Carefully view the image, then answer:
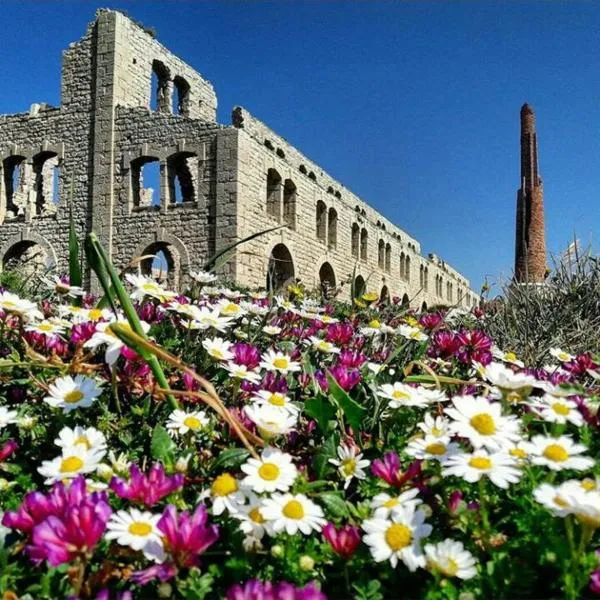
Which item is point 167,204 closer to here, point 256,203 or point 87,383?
point 256,203

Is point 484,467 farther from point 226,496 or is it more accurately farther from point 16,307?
point 16,307

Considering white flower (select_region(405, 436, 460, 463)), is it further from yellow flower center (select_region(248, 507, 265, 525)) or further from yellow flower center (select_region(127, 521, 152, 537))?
yellow flower center (select_region(127, 521, 152, 537))

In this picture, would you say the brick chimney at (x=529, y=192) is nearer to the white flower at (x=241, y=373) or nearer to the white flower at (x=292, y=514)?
the white flower at (x=241, y=373)

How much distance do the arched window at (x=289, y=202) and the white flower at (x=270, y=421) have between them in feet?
51.2

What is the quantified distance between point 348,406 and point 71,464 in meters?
0.59

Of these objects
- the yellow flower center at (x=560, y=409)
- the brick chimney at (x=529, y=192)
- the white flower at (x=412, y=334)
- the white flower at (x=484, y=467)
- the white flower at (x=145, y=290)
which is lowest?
the white flower at (x=484, y=467)

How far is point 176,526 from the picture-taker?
89 cm

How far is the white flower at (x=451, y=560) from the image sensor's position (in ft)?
2.78

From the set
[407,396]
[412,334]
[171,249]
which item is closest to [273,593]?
[407,396]

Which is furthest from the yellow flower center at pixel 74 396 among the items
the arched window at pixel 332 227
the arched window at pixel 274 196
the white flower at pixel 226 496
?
the arched window at pixel 332 227

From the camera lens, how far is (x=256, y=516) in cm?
97

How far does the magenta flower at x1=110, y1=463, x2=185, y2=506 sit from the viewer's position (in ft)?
3.21

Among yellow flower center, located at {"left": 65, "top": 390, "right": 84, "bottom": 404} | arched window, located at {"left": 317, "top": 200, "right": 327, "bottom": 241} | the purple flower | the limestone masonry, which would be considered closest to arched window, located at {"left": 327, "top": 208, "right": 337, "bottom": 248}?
arched window, located at {"left": 317, "top": 200, "right": 327, "bottom": 241}

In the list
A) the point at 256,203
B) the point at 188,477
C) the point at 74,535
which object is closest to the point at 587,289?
the point at 188,477
